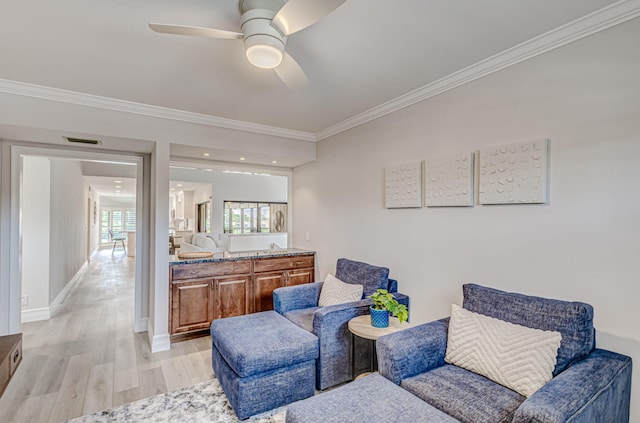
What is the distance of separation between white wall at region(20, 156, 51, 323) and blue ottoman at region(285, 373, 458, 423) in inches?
172

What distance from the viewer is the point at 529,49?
2.01 meters

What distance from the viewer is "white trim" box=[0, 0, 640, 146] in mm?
1713

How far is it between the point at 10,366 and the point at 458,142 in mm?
3112

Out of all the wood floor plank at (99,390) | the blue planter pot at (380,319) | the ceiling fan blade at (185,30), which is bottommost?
the wood floor plank at (99,390)

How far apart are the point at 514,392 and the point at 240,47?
252cm

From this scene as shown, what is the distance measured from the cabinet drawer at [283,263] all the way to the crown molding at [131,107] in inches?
61.2

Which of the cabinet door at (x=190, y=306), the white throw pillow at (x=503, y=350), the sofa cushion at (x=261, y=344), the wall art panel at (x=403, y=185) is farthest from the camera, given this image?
the cabinet door at (x=190, y=306)

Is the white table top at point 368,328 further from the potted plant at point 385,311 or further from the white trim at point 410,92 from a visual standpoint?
the white trim at point 410,92

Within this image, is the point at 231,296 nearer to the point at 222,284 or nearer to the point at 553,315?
the point at 222,284

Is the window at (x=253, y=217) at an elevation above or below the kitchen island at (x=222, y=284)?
above

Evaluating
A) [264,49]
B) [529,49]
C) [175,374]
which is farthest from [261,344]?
[529,49]

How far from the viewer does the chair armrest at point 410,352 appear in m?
1.78

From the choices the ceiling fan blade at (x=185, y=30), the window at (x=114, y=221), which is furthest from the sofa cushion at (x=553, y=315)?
the window at (x=114, y=221)

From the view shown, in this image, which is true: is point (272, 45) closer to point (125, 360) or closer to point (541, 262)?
point (541, 262)
